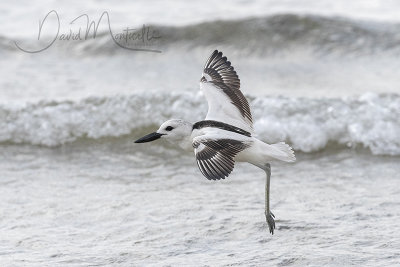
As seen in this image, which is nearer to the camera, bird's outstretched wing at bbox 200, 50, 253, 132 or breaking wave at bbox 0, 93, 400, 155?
bird's outstretched wing at bbox 200, 50, 253, 132

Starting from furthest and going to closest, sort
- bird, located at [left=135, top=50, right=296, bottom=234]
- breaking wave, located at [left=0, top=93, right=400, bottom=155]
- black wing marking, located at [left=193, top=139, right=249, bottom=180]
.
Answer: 1. breaking wave, located at [left=0, top=93, right=400, bottom=155]
2. bird, located at [left=135, top=50, right=296, bottom=234]
3. black wing marking, located at [left=193, top=139, right=249, bottom=180]

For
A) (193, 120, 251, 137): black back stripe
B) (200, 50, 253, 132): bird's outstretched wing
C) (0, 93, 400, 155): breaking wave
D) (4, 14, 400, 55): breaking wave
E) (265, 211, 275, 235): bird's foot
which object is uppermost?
(4, 14, 400, 55): breaking wave

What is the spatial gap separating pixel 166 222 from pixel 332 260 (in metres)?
1.52

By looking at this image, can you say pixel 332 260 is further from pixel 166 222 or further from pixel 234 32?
pixel 234 32

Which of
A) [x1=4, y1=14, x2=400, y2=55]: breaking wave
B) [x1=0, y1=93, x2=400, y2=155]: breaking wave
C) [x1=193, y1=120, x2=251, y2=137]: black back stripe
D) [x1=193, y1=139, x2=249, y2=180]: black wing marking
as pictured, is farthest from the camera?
[x1=4, y1=14, x2=400, y2=55]: breaking wave

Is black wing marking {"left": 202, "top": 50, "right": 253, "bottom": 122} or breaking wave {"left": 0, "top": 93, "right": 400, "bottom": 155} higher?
black wing marking {"left": 202, "top": 50, "right": 253, "bottom": 122}

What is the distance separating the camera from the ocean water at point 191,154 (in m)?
5.97

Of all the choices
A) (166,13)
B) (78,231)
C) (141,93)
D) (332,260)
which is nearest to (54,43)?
(166,13)

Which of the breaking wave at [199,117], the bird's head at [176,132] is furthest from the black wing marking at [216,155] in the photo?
the breaking wave at [199,117]

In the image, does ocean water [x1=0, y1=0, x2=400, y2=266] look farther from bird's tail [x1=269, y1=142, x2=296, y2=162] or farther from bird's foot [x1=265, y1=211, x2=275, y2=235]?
bird's tail [x1=269, y1=142, x2=296, y2=162]

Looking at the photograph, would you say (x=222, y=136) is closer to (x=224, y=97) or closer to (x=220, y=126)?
(x=220, y=126)

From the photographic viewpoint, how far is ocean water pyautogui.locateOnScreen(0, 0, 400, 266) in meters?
5.97

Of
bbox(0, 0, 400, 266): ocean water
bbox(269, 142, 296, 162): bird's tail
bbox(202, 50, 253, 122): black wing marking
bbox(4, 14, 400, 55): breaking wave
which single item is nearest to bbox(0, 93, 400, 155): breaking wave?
bbox(0, 0, 400, 266): ocean water

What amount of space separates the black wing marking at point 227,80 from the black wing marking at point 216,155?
826 mm
